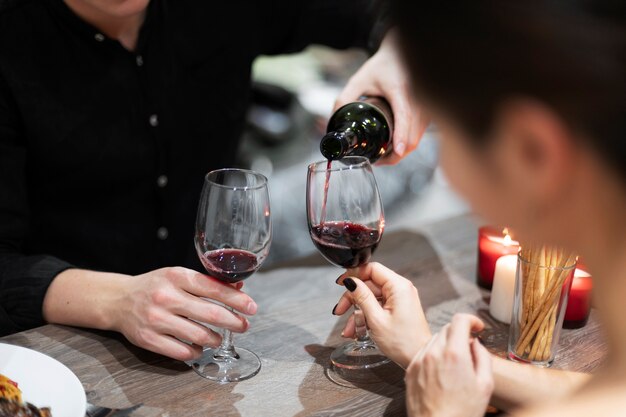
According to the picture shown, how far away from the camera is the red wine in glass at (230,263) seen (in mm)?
1351

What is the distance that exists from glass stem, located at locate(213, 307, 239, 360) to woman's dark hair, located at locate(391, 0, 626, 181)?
735 mm

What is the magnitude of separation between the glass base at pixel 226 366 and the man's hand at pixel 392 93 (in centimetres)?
55

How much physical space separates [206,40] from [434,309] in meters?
0.99

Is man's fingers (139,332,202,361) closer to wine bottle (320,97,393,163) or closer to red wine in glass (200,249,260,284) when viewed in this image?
red wine in glass (200,249,260,284)

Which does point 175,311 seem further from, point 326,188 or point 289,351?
point 326,188

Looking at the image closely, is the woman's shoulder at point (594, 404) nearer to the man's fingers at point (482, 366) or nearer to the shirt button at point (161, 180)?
the man's fingers at point (482, 366)

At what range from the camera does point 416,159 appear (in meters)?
4.43

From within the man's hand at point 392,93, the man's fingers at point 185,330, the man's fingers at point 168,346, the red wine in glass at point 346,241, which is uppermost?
the man's hand at point 392,93

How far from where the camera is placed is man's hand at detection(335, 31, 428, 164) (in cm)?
168

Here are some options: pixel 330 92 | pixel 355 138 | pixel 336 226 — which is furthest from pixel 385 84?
pixel 330 92

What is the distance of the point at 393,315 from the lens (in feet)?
4.26

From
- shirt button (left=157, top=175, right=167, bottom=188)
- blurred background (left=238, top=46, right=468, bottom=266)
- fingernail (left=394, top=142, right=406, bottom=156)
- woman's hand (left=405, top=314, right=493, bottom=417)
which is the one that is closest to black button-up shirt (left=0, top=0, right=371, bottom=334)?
shirt button (left=157, top=175, right=167, bottom=188)

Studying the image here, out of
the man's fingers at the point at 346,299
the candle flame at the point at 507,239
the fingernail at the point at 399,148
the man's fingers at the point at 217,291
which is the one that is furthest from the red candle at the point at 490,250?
the man's fingers at the point at 217,291

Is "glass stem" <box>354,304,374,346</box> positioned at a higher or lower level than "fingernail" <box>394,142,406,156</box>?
lower
